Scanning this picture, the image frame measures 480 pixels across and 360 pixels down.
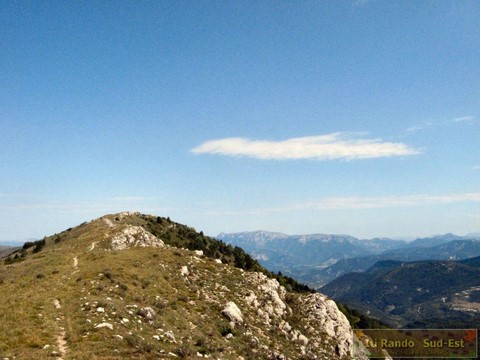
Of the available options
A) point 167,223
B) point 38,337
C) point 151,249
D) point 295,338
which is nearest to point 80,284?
point 38,337

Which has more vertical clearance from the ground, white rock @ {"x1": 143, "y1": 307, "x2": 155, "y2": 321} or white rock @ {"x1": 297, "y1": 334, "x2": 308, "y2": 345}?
white rock @ {"x1": 143, "y1": 307, "x2": 155, "y2": 321}

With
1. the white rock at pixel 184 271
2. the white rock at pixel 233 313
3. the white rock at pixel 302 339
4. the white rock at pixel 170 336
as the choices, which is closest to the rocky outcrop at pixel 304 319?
the white rock at pixel 302 339

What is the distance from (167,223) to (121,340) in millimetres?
102899

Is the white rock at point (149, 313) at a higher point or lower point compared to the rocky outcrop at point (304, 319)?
higher

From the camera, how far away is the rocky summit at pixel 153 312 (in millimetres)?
26250

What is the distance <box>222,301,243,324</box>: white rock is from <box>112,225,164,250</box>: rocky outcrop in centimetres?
3340

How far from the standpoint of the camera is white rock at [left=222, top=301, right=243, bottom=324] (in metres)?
42.4

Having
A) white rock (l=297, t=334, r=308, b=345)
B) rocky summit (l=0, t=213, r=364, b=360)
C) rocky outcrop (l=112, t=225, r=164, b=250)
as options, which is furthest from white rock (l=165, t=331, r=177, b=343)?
rocky outcrop (l=112, t=225, r=164, b=250)

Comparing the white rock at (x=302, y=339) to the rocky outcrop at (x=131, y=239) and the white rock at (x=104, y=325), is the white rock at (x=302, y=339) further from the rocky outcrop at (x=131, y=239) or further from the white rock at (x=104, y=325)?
the rocky outcrop at (x=131, y=239)

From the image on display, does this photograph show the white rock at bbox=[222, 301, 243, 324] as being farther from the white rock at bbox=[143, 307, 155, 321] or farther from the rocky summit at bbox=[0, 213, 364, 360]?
the white rock at bbox=[143, 307, 155, 321]

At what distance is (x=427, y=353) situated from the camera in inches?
7160

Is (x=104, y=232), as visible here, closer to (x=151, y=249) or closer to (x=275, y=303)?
(x=151, y=249)

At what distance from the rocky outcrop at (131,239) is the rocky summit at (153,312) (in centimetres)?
42

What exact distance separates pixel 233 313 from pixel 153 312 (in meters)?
12.2
